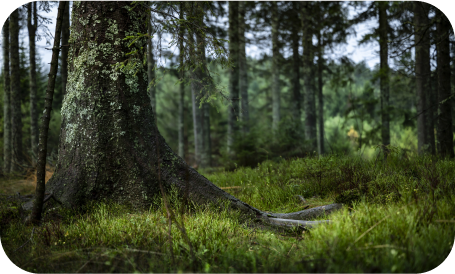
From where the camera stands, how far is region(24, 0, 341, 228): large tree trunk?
382 cm

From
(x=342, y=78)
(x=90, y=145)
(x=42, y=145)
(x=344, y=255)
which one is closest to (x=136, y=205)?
(x=90, y=145)

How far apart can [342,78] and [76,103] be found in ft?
41.7

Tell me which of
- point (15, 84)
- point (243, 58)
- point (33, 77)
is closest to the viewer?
point (15, 84)

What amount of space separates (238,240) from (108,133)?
8.11ft

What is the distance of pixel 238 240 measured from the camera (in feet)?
9.14

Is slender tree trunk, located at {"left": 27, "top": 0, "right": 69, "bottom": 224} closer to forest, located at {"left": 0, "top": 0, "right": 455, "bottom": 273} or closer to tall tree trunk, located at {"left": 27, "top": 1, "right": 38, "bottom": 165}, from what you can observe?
forest, located at {"left": 0, "top": 0, "right": 455, "bottom": 273}

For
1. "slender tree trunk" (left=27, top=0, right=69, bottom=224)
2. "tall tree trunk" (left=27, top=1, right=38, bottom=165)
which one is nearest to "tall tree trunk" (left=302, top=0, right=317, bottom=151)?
"slender tree trunk" (left=27, top=0, right=69, bottom=224)

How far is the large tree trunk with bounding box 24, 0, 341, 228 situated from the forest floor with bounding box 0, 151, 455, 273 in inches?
10.3

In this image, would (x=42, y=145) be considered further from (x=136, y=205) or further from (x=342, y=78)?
(x=342, y=78)

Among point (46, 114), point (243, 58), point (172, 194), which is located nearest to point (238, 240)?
point (172, 194)

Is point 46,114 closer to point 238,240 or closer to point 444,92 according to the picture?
point 238,240

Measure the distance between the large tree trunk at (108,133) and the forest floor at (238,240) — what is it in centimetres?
26

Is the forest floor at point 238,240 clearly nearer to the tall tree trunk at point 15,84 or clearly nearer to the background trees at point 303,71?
the background trees at point 303,71

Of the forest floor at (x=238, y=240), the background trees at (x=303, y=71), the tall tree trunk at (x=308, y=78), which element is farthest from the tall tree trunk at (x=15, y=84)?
the tall tree trunk at (x=308, y=78)
